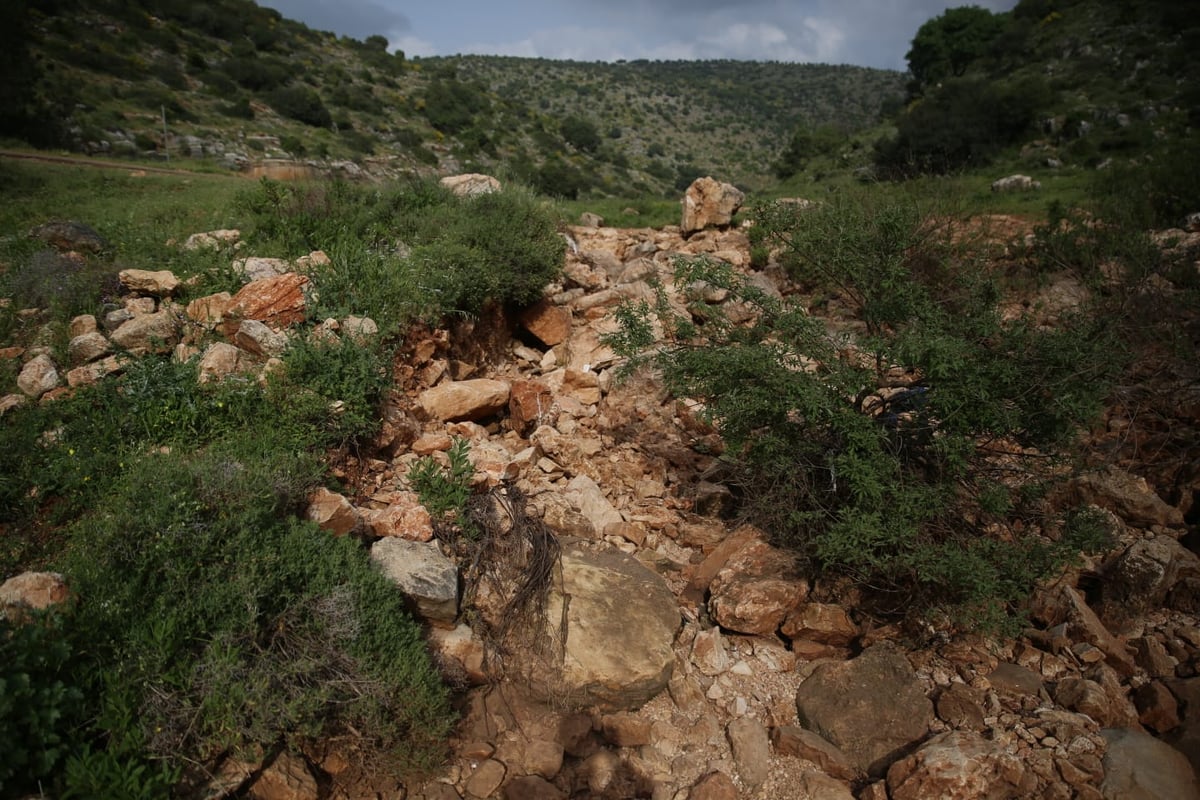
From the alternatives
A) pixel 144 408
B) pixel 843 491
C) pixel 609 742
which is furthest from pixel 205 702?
pixel 843 491

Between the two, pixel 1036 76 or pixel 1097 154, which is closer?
pixel 1097 154

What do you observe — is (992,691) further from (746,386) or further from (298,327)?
(298,327)

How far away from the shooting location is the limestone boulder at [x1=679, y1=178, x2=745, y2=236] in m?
9.91

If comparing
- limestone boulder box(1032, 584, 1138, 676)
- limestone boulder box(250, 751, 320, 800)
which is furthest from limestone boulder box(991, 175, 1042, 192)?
limestone boulder box(250, 751, 320, 800)

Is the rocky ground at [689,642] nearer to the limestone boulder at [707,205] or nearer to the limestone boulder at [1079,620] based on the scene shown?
the limestone boulder at [1079,620]

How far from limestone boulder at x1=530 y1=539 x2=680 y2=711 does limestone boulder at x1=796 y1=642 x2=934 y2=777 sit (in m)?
0.87

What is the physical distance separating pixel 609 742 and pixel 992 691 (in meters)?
2.19

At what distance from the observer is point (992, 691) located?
359 centimetres

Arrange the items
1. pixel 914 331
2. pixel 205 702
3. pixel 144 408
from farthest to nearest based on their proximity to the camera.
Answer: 1. pixel 144 408
2. pixel 914 331
3. pixel 205 702

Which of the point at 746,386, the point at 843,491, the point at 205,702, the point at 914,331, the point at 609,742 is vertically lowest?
the point at 609,742

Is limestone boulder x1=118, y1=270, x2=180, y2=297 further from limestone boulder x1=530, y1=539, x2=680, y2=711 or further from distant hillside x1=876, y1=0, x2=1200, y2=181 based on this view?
distant hillside x1=876, y1=0, x2=1200, y2=181

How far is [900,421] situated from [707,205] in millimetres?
6400

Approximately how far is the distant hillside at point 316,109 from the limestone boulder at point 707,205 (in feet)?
10.0

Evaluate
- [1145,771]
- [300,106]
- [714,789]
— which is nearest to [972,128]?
[1145,771]
